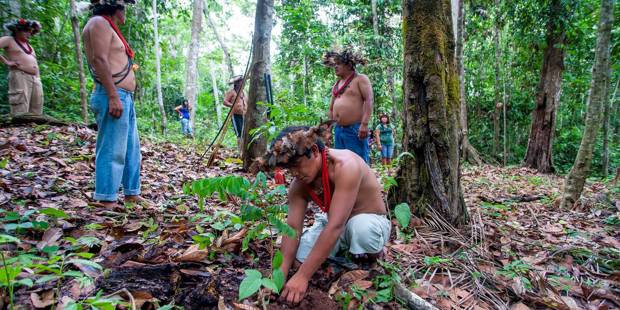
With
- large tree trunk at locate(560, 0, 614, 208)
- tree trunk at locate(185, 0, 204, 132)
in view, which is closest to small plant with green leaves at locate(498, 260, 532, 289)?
large tree trunk at locate(560, 0, 614, 208)

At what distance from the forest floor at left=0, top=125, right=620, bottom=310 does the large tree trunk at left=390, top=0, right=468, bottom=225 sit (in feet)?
0.79

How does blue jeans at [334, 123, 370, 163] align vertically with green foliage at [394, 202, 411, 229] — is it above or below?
above

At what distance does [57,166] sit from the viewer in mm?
4043

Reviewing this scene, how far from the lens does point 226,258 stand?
214cm

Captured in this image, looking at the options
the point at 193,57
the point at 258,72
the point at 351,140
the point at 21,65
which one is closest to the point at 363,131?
the point at 351,140

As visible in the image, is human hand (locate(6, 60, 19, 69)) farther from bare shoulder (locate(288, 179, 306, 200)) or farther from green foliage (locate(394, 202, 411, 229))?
green foliage (locate(394, 202, 411, 229))

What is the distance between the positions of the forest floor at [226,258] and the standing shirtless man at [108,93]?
28cm

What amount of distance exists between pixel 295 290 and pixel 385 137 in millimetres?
8300

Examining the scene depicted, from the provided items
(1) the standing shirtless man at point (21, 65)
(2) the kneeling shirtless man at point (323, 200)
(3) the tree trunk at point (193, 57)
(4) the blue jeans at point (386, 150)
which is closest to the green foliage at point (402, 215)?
(2) the kneeling shirtless man at point (323, 200)

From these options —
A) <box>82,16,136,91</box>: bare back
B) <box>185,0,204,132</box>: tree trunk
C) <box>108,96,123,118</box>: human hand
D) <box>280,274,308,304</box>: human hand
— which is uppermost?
<box>185,0,204,132</box>: tree trunk

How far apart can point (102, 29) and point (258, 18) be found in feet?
8.77

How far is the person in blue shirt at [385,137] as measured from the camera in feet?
31.6

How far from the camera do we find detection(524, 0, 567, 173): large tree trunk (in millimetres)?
9297

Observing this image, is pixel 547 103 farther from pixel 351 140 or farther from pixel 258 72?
pixel 258 72
